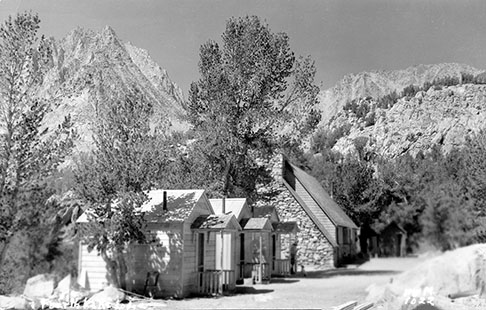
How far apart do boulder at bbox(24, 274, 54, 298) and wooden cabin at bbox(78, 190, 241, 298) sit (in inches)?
216

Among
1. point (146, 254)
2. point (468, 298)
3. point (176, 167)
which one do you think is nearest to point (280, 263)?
point (176, 167)

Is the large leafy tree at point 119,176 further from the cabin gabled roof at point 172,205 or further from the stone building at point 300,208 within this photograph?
the stone building at point 300,208

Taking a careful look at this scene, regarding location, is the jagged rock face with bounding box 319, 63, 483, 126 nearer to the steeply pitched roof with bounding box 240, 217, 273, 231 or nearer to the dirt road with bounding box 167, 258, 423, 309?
the dirt road with bounding box 167, 258, 423, 309

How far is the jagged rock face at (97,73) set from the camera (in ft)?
19.9

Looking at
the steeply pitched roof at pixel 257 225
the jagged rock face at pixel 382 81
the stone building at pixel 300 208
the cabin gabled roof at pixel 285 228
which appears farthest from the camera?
the stone building at pixel 300 208

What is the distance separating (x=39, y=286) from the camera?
6.09 meters

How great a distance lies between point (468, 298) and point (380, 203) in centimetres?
123

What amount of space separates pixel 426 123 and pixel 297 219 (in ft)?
63.5

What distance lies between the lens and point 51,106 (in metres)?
7.65

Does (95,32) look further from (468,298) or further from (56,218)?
(468,298)

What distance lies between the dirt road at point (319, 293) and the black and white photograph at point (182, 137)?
0.10ft

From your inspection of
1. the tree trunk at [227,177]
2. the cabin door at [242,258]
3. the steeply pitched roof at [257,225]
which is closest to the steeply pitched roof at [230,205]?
the steeply pitched roof at [257,225]

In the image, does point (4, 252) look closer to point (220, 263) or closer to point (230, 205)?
point (220, 263)

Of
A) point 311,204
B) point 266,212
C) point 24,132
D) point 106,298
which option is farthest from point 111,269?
point 311,204
